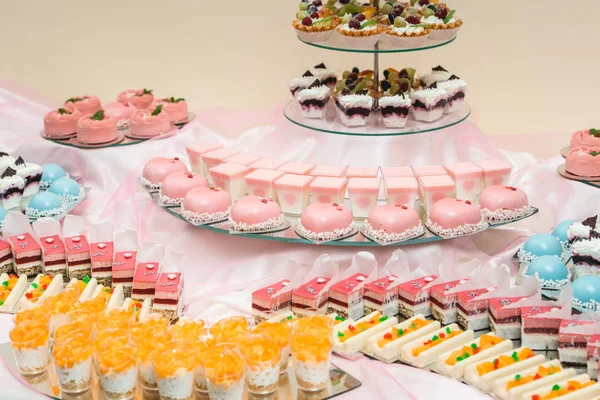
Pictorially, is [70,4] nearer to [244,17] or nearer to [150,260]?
[244,17]

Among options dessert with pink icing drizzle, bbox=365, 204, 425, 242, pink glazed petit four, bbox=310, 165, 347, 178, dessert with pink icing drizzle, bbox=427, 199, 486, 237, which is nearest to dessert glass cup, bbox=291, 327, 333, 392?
dessert with pink icing drizzle, bbox=365, 204, 425, 242

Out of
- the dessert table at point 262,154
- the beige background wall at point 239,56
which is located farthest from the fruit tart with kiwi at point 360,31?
the beige background wall at point 239,56

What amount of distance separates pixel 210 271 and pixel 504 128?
3698 mm

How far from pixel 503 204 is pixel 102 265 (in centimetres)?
185

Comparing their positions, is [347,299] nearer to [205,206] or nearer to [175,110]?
[205,206]

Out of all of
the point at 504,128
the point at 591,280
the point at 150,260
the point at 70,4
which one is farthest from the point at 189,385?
the point at 70,4

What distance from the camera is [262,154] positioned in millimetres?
5172

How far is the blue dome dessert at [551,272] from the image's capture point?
142 inches

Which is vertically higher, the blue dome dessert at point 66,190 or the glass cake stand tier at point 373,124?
the glass cake stand tier at point 373,124

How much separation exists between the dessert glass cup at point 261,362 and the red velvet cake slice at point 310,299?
52 cm

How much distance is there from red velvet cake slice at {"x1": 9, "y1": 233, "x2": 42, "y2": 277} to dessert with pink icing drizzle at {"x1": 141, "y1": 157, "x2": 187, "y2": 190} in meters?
0.71

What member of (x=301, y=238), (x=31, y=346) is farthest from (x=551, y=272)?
(x=31, y=346)

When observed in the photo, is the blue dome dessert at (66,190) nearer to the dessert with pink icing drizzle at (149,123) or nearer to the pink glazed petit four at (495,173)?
the dessert with pink icing drizzle at (149,123)

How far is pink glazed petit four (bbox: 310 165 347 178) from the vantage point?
435cm
